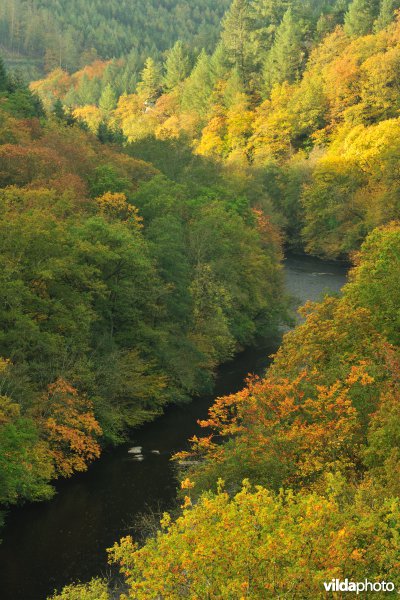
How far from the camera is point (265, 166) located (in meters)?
108

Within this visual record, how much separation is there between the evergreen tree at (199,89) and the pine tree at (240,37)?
548 cm

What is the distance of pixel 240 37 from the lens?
138000mm

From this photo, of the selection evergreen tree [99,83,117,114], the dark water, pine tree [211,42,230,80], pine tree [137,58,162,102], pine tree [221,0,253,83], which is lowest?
the dark water

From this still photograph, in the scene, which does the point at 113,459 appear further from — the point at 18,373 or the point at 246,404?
the point at 246,404

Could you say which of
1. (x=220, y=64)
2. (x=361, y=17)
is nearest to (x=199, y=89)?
(x=220, y=64)

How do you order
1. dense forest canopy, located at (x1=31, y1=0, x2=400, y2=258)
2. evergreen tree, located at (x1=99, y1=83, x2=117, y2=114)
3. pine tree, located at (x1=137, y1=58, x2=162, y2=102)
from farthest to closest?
evergreen tree, located at (x1=99, y1=83, x2=117, y2=114) < pine tree, located at (x1=137, y1=58, x2=162, y2=102) < dense forest canopy, located at (x1=31, y1=0, x2=400, y2=258)

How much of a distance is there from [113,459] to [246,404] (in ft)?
32.3

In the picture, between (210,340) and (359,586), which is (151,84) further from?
(359,586)

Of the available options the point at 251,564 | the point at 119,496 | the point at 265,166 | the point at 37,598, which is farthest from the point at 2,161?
the point at 265,166

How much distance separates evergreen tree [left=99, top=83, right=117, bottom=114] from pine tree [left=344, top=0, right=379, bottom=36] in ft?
181

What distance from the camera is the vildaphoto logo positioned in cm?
1378

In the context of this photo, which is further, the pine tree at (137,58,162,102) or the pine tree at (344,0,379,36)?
the pine tree at (137,58,162,102)

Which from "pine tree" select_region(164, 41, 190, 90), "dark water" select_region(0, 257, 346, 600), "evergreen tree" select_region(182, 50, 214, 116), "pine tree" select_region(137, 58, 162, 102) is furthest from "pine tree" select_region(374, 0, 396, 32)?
"dark water" select_region(0, 257, 346, 600)

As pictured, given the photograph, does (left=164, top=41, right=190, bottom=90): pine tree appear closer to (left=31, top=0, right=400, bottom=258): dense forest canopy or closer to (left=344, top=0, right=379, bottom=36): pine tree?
(left=31, top=0, right=400, bottom=258): dense forest canopy
